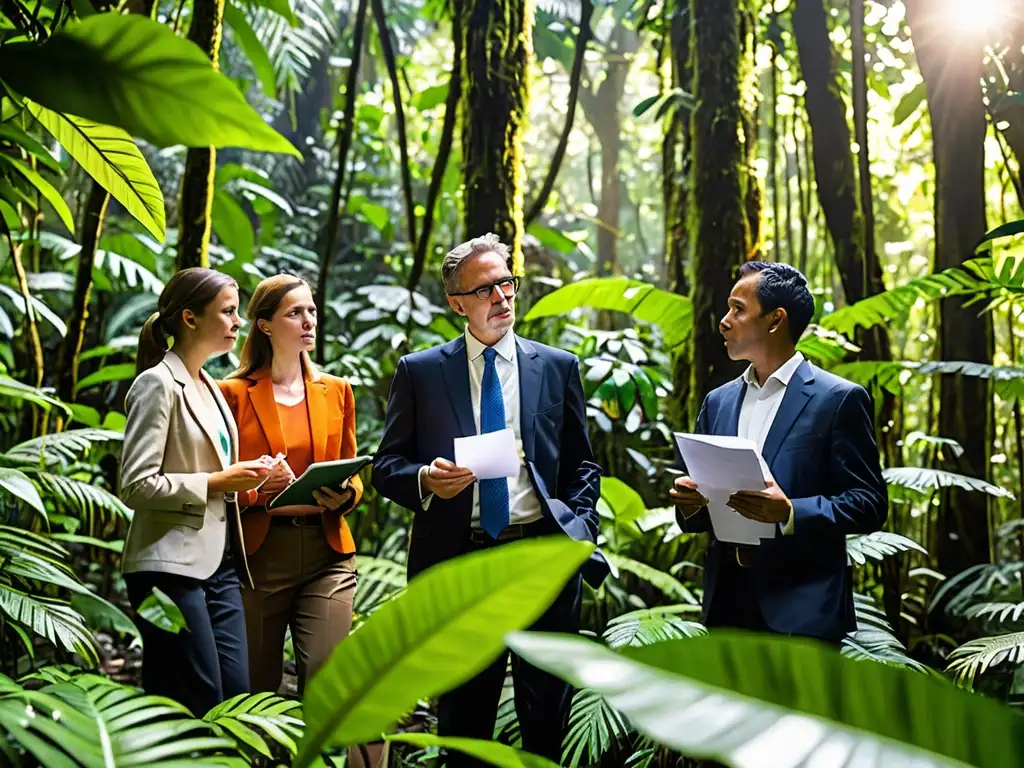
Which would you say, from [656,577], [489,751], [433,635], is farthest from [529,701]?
[433,635]

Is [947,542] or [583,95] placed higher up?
[583,95]

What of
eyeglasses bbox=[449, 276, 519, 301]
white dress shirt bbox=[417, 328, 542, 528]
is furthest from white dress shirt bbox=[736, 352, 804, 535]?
eyeglasses bbox=[449, 276, 519, 301]

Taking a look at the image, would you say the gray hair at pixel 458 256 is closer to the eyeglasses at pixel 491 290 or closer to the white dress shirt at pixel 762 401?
the eyeglasses at pixel 491 290

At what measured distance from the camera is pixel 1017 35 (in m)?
4.71

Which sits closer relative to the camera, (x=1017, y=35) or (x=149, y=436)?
(x=149, y=436)

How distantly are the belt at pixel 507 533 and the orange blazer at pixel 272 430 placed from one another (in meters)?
0.45

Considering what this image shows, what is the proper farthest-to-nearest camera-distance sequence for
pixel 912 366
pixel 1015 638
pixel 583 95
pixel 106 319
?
pixel 583 95 → pixel 106 319 → pixel 912 366 → pixel 1015 638

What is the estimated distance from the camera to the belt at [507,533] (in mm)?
2840

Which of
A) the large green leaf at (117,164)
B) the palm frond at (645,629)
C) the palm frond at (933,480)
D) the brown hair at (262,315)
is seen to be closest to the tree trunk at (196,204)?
the brown hair at (262,315)

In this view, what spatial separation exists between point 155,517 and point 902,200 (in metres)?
9.23

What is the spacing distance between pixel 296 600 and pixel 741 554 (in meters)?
1.40

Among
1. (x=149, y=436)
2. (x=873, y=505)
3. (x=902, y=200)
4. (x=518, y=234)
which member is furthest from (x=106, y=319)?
(x=902, y=200)

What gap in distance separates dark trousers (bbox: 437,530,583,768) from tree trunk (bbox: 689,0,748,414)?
1822mm

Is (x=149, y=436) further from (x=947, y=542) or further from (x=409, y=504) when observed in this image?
(x=947, y=542)
